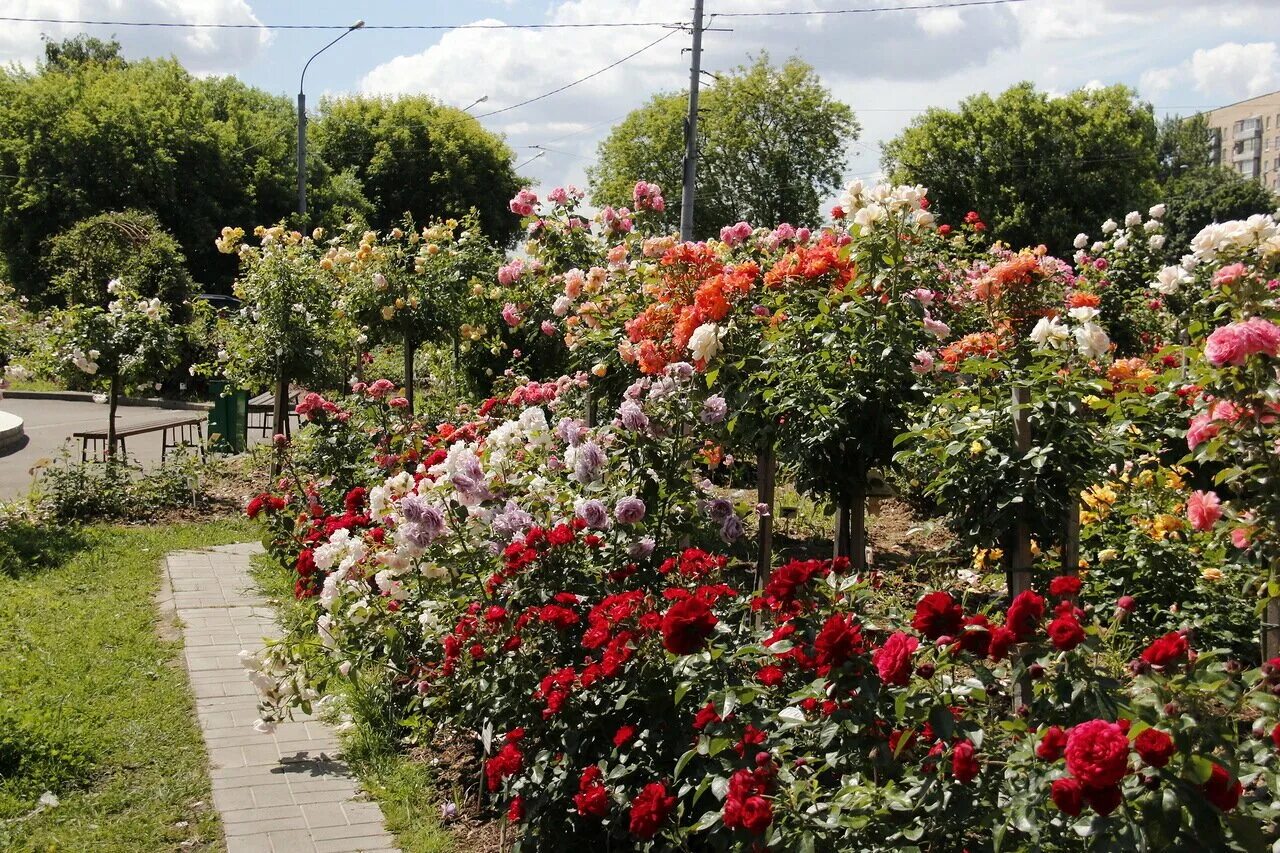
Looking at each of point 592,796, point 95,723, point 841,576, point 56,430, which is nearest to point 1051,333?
point 841,576

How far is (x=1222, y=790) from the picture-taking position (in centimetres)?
207

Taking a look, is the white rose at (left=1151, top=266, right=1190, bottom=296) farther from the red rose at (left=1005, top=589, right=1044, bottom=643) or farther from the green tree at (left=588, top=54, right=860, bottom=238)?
the green tree at (left=588, top=54, right=860, bottom=238)

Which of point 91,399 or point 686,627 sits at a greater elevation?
point 686,627

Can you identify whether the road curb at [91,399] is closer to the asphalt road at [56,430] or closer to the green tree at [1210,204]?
the asphalt road at [56,430]

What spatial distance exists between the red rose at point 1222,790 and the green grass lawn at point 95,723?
324 centimetres

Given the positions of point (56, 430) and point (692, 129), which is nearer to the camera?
point (56, 430)

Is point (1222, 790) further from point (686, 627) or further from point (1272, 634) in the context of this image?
point (1272, 634)

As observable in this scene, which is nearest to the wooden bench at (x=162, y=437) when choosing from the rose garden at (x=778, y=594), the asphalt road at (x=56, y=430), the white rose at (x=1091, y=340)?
the asphalt road at (x=56, y=430)

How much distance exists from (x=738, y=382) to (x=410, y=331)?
706cm

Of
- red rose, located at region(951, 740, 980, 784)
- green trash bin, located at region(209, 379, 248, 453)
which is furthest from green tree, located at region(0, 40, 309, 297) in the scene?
red rose, located at region(951, 740, 980, 784)

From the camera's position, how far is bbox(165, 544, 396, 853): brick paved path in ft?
13.7

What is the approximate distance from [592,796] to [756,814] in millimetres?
838

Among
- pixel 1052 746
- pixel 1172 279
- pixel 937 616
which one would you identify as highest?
pixel 1172 279

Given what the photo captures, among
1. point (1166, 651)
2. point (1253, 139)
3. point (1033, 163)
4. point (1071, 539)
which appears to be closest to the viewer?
point (1166, 651)
